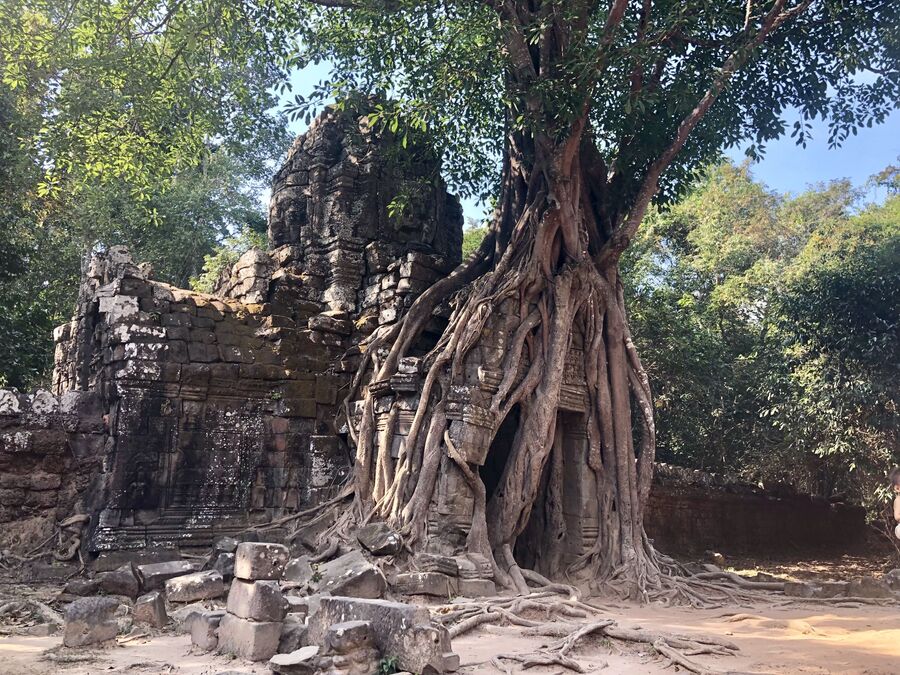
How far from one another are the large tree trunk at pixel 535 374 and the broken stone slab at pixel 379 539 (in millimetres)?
172

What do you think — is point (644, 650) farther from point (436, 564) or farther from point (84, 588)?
point (84, 588)

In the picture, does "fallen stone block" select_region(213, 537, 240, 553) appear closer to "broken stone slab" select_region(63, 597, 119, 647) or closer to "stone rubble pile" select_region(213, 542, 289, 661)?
"broken stone slab" select_region(63, 597, 119, 647)

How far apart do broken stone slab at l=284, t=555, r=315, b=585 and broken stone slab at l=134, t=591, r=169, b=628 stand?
1.16 meters

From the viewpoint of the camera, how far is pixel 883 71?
27.6ft

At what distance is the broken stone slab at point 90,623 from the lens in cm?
455

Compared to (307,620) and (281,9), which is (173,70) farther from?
(307,620)

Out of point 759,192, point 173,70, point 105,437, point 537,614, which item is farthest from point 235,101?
point 759,192

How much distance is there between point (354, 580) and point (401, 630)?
1.69 m

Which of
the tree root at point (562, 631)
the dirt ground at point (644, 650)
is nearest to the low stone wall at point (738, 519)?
the dirt ground at point (644, 650)

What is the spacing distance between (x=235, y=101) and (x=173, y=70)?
82 cm

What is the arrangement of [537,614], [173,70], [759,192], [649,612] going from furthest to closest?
[759,192] < [173,70] < [649,612] < [537,614]

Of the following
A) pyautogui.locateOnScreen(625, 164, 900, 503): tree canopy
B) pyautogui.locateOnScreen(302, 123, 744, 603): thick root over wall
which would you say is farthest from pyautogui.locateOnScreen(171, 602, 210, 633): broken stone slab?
pyautogui.locateOnScreen(625, 164, 900, 503): tree canopy

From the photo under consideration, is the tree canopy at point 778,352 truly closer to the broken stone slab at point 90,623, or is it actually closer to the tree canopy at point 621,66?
the tree canopy at point 621,66

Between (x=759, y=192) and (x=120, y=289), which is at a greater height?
(x=759, y=192)
